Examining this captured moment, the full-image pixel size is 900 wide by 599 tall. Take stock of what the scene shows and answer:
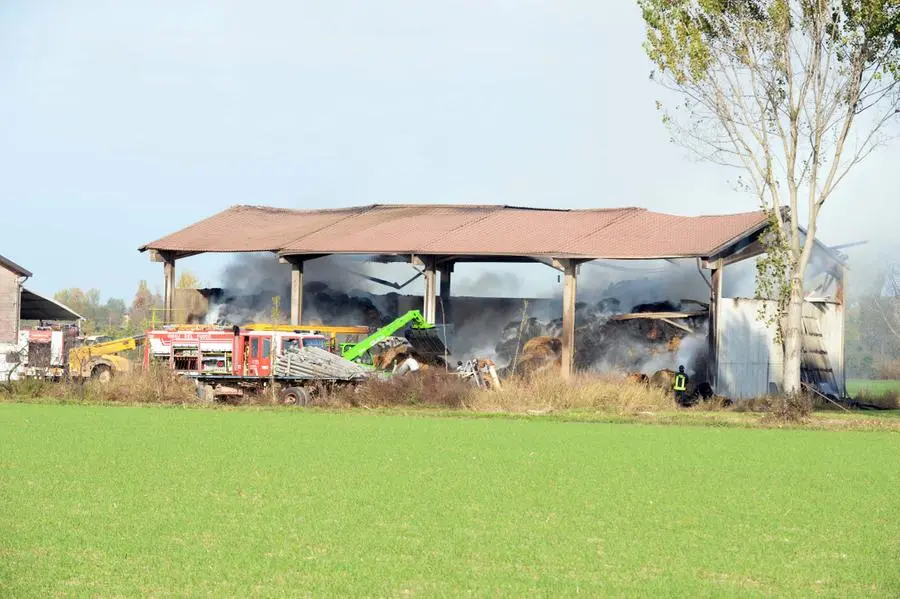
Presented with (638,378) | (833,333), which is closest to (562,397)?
(638,378)

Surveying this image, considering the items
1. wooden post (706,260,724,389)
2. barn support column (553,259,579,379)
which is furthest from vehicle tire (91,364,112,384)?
wooden post (706,260,724,389)

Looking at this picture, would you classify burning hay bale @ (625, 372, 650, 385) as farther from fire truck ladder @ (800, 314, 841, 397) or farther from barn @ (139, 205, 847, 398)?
fire truck ladder @ (800, 314, 841, 397)

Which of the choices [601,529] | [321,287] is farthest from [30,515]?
[321,287]

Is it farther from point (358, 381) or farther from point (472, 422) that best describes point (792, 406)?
point (358, 381)

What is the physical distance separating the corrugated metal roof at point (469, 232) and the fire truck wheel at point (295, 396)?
24.2 ft

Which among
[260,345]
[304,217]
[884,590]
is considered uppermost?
[304,217]

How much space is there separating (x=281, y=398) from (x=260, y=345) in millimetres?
1817

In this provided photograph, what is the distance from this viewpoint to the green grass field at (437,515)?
1106cm

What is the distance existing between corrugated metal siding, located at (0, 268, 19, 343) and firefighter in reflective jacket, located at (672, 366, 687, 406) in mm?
24544

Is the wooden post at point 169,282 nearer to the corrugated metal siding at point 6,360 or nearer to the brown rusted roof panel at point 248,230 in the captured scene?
the brown rusted roof panel at point 248,230

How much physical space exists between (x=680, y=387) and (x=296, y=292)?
43.0 feet

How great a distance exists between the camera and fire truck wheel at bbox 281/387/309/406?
34.3 m

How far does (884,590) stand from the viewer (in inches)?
430

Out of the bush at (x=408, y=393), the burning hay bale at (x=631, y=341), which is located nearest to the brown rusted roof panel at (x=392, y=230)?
the burning hay bale at (x=631, y=341)
